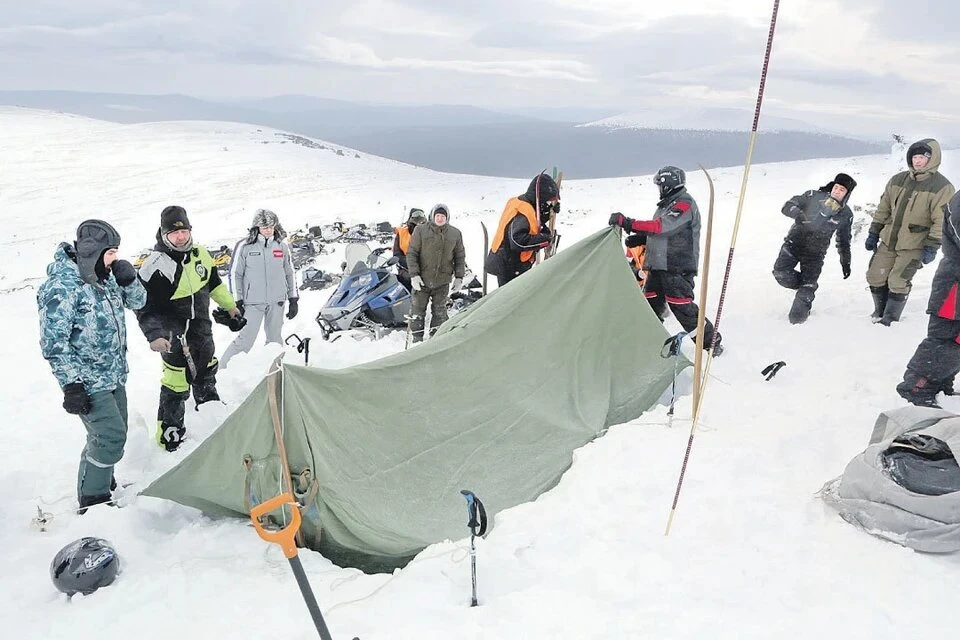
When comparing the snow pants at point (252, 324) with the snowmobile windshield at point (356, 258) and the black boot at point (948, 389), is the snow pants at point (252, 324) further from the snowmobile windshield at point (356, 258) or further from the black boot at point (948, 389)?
the black boot at point (948, 389)

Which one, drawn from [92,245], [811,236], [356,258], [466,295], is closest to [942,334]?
[811,236]

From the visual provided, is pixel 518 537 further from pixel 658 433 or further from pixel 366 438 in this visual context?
pixel 658 433

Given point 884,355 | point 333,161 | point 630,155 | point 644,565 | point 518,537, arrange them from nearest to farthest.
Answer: point 644,565 → point 518,537 → point 884,355 → point 333,161 → point 630,155

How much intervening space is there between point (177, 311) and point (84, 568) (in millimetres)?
2195

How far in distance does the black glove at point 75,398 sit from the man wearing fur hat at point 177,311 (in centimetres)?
92

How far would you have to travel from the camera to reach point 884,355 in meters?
5.35

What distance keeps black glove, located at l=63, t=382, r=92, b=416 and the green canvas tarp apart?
0.64m

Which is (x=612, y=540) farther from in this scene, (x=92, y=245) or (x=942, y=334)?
(x=92, y=245)

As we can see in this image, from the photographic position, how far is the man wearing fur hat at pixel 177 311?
15.2ft

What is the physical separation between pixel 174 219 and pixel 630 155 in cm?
10025

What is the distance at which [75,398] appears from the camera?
3.60m

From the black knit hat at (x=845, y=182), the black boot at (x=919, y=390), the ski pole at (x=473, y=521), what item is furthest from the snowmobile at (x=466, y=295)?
the ski pole at (x=473, y=521)

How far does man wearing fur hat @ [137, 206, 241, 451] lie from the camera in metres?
4.64

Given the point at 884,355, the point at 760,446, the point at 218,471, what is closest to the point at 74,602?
the point at 218,471
